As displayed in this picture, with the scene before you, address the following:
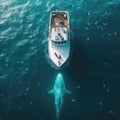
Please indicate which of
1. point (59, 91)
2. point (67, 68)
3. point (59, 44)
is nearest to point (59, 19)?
point (59, 44)

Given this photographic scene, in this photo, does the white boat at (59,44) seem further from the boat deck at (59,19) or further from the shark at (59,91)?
the shark at (59,91)

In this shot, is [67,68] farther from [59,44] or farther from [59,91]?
[59,91]

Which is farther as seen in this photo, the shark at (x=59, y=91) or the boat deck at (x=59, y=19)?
the boat deck at (x=59, y=19)

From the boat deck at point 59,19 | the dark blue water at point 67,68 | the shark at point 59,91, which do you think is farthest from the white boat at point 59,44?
the shark at point 59,91

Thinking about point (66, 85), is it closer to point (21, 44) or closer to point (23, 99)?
point (23, 99)

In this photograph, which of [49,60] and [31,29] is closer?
[49,60]

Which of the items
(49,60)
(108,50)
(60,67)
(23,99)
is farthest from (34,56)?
(108,50)
